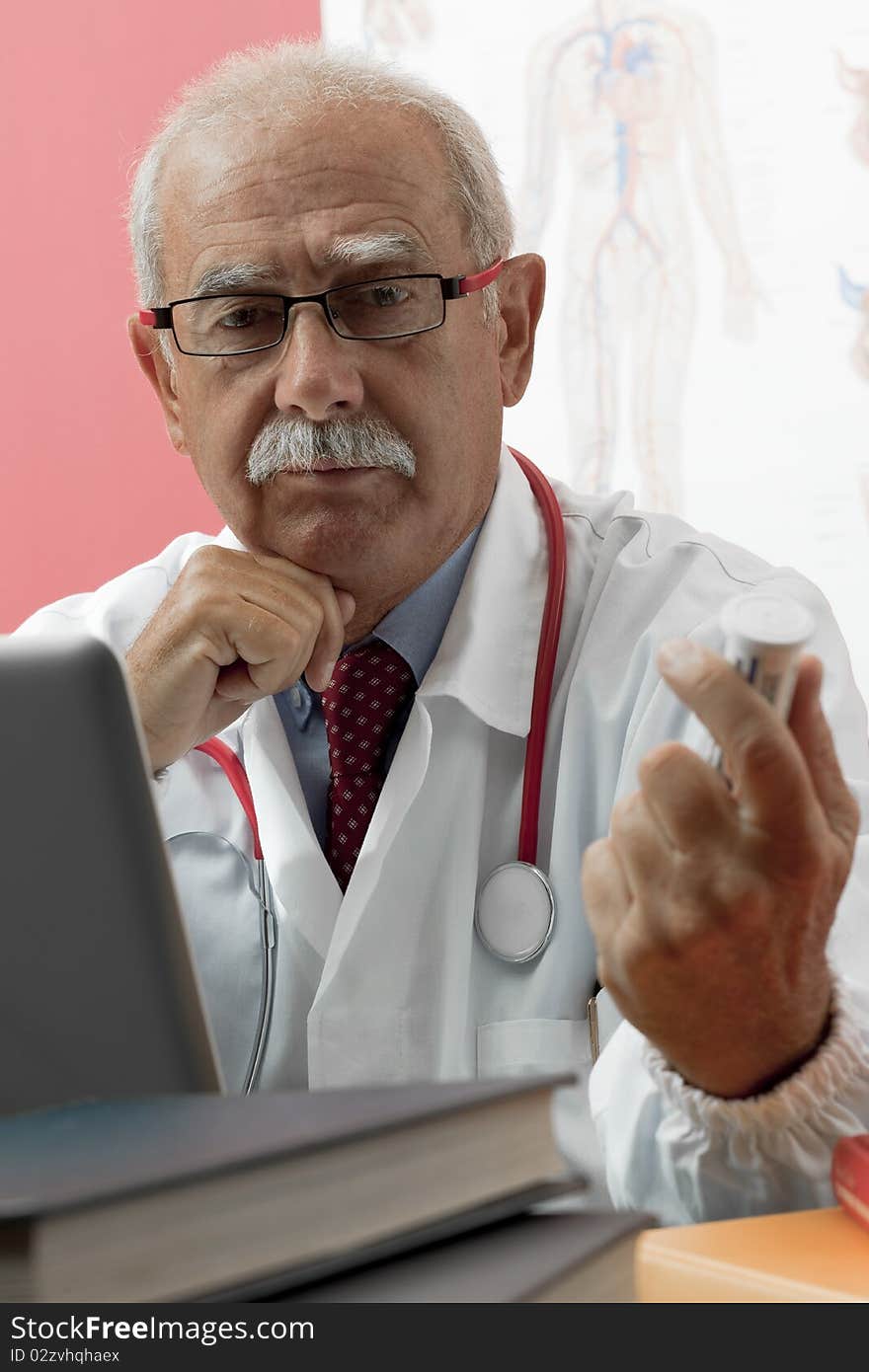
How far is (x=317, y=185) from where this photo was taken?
1344mm

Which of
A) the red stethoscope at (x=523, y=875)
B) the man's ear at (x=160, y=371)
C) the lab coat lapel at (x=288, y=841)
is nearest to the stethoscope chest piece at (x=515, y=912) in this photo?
the red stethoscope at (x=523, y=875)

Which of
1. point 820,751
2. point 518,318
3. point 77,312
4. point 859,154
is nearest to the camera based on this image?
point 820,751

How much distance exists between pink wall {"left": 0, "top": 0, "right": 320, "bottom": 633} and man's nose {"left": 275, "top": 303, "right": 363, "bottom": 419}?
1.47 m

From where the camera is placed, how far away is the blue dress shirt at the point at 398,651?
55.4 inches

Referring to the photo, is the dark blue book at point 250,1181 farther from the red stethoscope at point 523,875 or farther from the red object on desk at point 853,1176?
the red stethoscope at point 523,875

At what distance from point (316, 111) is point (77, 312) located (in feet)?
5.33

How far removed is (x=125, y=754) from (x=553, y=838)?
0.73 metres

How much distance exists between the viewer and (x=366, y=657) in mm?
1430

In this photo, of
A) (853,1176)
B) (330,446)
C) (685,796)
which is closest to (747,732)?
(685,796)

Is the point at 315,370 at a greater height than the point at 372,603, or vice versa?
the point at 315,370

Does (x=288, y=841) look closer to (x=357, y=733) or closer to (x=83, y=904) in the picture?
(x=357, y=733)

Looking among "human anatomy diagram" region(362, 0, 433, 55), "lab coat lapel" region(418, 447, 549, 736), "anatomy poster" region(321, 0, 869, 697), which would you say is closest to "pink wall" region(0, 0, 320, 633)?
"human anatomy diagram" region(362, 0, 433, 55)

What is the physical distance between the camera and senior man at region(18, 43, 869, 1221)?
1.24 m

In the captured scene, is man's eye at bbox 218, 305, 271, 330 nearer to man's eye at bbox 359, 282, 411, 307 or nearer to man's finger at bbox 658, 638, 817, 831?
man's eye at bbox 359, 282, 411, 307
